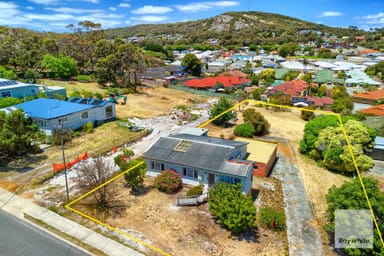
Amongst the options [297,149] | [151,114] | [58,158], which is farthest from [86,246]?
[151,114]

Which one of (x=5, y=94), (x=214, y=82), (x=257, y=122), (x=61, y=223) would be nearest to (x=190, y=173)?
(x=61, y=223)

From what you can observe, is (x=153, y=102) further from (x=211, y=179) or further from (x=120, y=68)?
(x=211, y=179)

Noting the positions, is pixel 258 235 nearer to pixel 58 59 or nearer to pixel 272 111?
pixel 272 111

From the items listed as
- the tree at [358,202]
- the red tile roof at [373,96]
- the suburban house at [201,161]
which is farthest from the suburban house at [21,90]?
the red tile roof at [373,96]

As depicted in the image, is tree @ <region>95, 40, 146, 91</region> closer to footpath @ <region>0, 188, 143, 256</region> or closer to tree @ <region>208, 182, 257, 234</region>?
footpath @ <region>0, 188, 143, 256</region>

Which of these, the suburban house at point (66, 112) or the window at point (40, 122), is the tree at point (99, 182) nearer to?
the suburban house at point (66, 112)

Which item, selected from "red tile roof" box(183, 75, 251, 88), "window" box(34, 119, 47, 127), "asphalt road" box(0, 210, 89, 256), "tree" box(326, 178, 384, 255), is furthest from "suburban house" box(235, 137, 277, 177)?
"red tile roof" box(183, 75, 251, 88)
